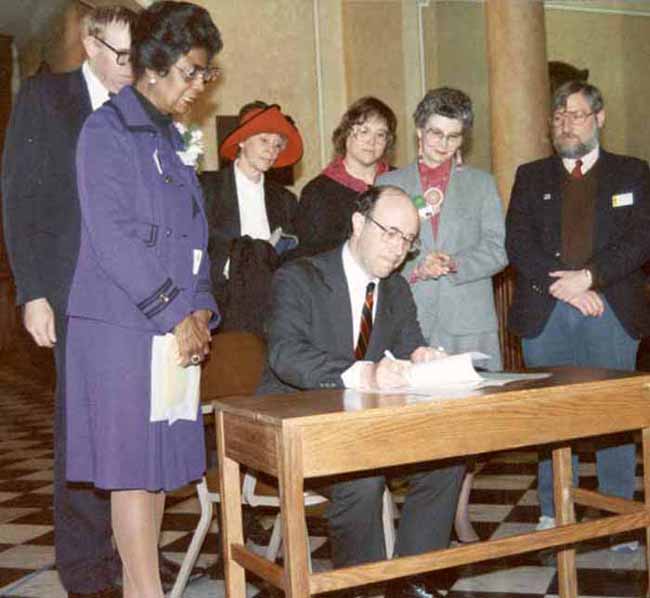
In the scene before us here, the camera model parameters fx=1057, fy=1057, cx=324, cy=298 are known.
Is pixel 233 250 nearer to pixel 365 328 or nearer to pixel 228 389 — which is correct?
pixel 228 389

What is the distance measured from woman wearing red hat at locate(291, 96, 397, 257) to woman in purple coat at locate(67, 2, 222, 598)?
1311mm

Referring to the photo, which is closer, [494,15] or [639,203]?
[639,203]

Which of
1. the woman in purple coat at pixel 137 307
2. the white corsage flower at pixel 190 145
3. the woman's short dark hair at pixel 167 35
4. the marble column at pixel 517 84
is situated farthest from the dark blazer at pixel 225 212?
the marble column at pixel 517 84

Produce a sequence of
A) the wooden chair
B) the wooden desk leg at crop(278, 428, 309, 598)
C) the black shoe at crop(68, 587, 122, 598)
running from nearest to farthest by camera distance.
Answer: the wooden desk leg at crop(278, 428, 309, 598), the black shoe at crop(68, 587, 122, 598), the wooden chair

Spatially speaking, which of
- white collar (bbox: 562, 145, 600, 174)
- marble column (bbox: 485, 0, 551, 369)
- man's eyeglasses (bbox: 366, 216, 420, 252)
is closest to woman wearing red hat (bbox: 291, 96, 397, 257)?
white collar (bbox: 562, 145, 600, 174)

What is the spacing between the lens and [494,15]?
664 cm

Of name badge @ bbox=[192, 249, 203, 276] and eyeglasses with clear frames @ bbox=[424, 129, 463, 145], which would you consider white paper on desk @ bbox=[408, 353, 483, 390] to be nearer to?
name badge @ bbox=[192, 249, 203, 276]

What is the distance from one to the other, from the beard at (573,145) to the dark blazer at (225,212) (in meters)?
1.02

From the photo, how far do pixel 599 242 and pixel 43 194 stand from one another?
1.91m

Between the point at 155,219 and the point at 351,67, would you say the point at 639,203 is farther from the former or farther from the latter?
the point at 351,67

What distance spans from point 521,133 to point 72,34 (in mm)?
5009

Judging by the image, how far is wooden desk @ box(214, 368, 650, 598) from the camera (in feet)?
7.30

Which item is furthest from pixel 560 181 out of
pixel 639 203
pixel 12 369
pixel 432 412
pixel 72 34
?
pixel 12 369

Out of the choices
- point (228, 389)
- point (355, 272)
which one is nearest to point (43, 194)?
point (228, 389)
